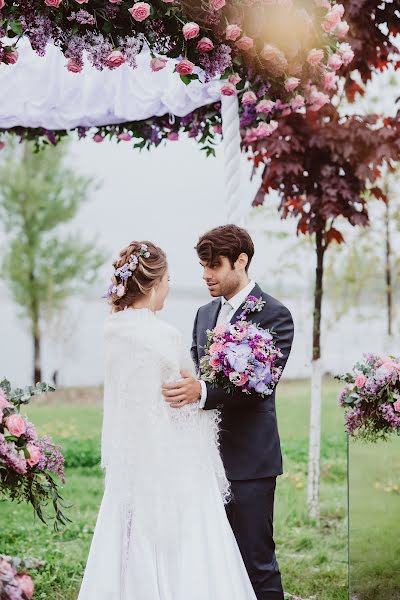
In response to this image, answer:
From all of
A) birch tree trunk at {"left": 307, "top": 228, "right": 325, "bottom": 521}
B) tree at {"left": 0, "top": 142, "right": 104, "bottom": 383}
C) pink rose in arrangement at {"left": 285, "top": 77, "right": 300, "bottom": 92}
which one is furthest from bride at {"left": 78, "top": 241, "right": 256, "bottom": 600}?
tree at {"left": 0, "top": 142, "right": 104, "bottom": 383}

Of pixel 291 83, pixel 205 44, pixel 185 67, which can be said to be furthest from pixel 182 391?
pixel 291 83

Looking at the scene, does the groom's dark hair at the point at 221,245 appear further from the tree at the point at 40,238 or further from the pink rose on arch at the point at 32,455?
the tree at the point at 40,238

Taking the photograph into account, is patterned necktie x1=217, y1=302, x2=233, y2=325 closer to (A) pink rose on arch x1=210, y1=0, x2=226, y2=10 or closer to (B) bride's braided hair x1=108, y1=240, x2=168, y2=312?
(B) bride's braided hair x1=108, y1=240, x2=168, y2=312

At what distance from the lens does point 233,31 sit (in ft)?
10.9

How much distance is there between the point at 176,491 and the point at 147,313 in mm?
756

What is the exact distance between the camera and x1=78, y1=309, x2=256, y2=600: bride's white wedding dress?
328 cm

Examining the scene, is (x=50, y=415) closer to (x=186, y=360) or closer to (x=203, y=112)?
(x=203, y=112)

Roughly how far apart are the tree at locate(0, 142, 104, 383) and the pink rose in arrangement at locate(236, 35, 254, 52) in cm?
1115

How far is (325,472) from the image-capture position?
8.01m

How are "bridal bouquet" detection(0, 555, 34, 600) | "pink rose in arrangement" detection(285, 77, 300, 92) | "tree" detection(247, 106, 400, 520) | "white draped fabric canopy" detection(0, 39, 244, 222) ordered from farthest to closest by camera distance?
"tree" detection(247, 106, 400, 520), "white draped fabric canopy" detection(0, 39, 244, 222), "pink rose in arrangement" detection(285, 77, 300, 92), "bridal bouquet" detection(0, 555, 34, 600)

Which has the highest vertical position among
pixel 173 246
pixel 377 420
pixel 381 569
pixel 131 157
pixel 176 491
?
pixel 131 157

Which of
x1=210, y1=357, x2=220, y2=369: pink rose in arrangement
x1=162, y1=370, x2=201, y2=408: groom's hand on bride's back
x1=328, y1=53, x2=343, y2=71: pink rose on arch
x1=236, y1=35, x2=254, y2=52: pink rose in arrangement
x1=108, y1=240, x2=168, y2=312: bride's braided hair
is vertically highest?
x1=328, y1=53, x2=343, y2=71: pink rose on arch

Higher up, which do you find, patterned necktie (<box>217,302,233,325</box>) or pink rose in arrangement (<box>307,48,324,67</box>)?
pink rose in arrangement (<box>307,48,324,67</box>)

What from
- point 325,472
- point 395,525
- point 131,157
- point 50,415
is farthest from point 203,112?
point 131,157
